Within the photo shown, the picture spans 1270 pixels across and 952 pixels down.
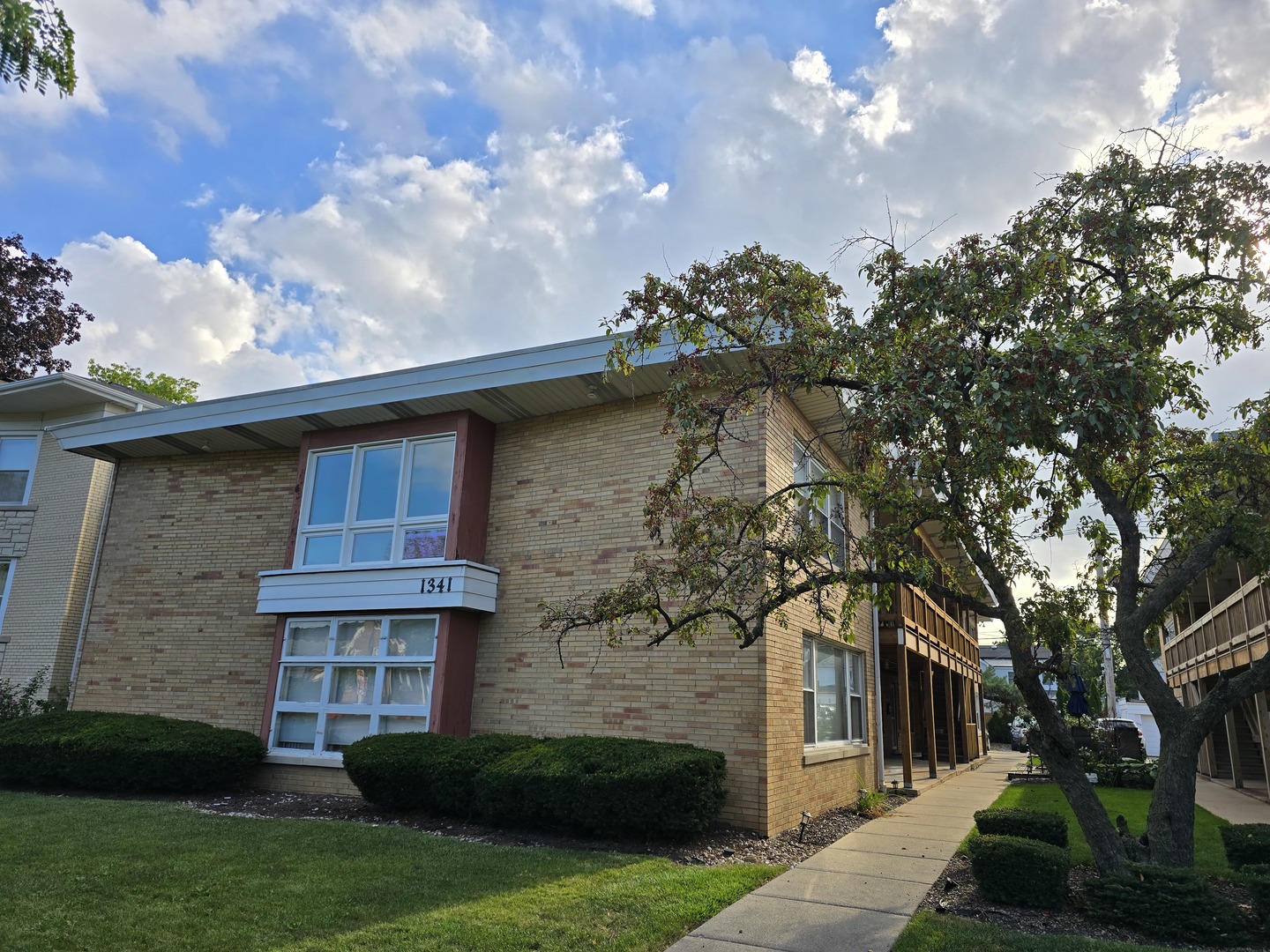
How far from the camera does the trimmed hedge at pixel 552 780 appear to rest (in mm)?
8734

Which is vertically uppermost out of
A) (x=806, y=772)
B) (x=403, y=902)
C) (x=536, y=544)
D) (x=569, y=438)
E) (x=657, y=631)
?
(x=569, y=438)

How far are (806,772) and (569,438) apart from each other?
223 inches

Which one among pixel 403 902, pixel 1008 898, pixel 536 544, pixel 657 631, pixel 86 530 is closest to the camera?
pixel 403 902

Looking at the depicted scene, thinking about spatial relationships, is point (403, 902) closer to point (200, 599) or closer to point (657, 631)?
point (657, 631)

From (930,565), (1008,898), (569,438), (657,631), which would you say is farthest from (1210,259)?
(569,438)

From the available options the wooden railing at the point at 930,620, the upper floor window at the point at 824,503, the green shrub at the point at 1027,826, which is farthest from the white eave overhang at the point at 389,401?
the green shrub at the point at 1027,826

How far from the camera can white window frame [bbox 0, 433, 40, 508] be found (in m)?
17.3

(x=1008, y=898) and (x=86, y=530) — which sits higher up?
(x=86, y=530)

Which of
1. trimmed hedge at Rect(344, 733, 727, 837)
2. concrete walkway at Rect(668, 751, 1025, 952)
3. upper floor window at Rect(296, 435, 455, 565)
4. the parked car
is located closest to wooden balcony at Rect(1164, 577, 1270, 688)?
the parked car

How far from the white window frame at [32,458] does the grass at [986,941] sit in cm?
1815

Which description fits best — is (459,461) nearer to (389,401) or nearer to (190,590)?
(389,401)

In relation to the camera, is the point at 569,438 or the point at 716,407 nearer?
the point at 716,407

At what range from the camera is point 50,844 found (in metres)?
7.84

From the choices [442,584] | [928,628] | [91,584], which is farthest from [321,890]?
[928,628]
